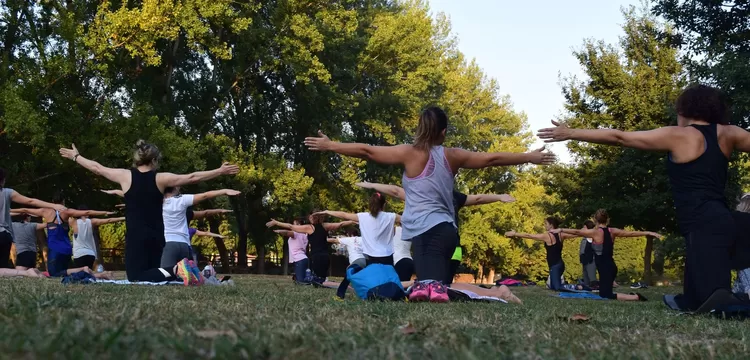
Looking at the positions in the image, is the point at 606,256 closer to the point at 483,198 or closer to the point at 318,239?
the point at 318,239

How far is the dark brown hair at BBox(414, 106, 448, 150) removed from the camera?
345 inches

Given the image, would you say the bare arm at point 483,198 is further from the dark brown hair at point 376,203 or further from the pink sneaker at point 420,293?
the pink sneaker at point 420,293

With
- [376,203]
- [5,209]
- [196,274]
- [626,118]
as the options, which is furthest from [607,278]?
[626,118]

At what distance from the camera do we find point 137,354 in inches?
104

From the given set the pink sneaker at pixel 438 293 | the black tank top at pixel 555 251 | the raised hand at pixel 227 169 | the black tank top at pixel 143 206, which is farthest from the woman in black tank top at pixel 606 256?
the black tank top at pixel 143 206

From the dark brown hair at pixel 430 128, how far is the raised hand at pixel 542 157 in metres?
1.00

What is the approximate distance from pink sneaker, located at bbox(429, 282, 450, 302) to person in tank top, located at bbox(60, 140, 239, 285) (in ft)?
12.5

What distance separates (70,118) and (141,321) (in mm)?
24412

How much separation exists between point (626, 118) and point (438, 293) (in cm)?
2968

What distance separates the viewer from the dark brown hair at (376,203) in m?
14.0

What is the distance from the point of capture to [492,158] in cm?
864

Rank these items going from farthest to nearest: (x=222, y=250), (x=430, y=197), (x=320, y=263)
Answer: (x=222, y=250), (x=320, y=263), (x=430, y=197)

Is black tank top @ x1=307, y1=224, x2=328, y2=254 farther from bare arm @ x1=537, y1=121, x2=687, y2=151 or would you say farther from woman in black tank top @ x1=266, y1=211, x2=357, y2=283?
bare arm @ x1=537, y1=121, x2=687, y2=151

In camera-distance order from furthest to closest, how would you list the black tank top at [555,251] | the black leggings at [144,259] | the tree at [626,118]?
the tree at [626,118] < the black tank top at [555,251] < the black leggings at [144,259]
